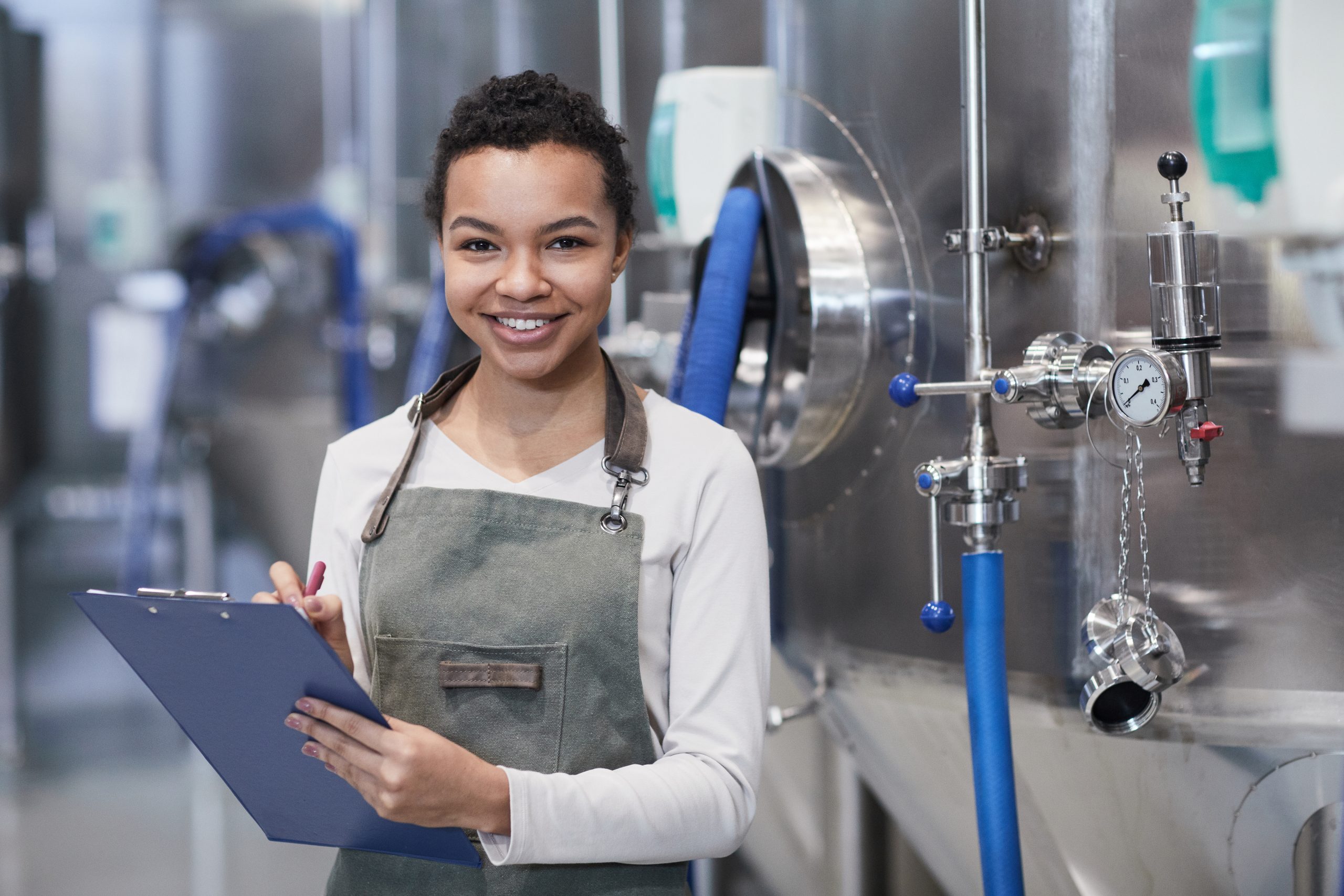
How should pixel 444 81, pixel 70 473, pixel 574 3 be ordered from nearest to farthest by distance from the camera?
pixel 574 3
pixel 444 81
pixel 70 473

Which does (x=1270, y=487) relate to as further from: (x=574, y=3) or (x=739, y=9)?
(x=574, y=3)

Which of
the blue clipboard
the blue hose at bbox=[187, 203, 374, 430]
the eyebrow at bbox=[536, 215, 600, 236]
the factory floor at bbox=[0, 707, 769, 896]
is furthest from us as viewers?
the blue hose at bbox=[187, 203, 374, 430]

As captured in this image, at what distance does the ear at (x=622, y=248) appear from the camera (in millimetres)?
903

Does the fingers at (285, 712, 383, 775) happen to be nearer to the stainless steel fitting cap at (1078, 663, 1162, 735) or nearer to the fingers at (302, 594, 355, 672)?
the fingers at (302, 594, 355, 672)

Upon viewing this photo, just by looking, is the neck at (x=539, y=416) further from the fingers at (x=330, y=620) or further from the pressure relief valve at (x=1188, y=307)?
the pressure relief valve at (x=1188, y=307)

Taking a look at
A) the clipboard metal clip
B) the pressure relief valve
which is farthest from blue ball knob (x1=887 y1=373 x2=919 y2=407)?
the clipboard metal clip

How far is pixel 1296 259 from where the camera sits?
3.05ft

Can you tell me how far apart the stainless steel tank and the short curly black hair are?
0.41m

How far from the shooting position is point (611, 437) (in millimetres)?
894

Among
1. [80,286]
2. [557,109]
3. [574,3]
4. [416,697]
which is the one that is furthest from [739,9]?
[80,286]

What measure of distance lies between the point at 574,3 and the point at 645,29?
0.83 feet

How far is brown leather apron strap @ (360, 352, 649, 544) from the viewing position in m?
0.88

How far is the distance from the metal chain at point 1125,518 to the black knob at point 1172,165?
19 centimetres

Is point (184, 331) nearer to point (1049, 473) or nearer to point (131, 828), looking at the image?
point (131, 828)
